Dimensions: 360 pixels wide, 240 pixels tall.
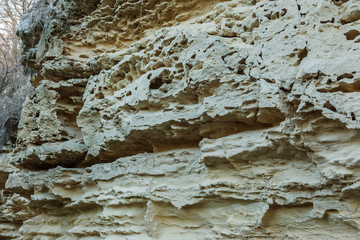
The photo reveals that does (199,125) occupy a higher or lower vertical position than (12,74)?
lower

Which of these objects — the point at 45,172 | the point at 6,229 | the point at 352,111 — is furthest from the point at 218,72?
the point at 6,229

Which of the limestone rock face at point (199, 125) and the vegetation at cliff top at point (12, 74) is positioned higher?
the vegetation at cliff top at point (12, 74)

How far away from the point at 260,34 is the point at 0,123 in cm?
804

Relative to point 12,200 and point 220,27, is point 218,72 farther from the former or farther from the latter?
point 12,200

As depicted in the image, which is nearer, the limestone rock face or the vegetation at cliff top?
the limestone rock face

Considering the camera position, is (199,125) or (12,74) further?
(12,74)

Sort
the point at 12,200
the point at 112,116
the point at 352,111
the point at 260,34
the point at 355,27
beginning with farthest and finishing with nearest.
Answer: the point at 12,200 < the point at 112,116 < the point at 260,34 < the point at 355,27 < the point at 352,111

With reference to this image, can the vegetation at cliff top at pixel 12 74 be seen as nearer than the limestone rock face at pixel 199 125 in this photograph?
No

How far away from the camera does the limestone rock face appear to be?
81.0 inches

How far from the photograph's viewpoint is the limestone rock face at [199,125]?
206cm

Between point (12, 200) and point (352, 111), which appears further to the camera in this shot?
point (12, 200)

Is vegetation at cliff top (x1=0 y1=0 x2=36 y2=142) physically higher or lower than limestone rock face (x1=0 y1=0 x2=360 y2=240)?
higher

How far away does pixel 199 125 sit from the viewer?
9.68 ft

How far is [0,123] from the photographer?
8.00 meters
